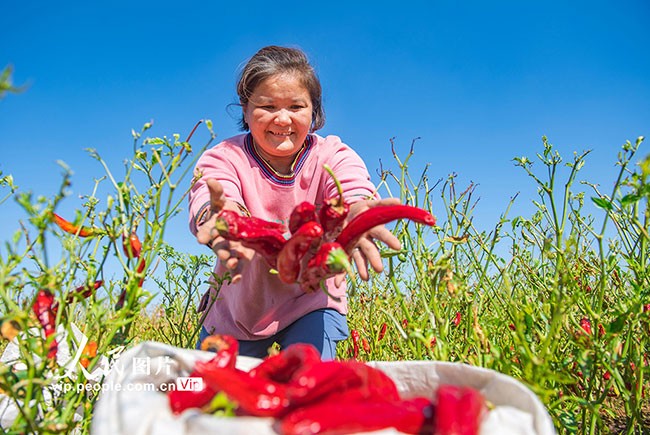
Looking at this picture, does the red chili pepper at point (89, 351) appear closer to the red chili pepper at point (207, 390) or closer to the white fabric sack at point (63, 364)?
the white fabric sack at point (63, 364)

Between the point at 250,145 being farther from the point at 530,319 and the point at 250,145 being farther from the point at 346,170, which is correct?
the point at 530,319

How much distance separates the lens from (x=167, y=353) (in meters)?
1.40

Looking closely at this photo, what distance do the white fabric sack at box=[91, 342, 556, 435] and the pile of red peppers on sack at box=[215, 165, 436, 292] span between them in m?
0.30

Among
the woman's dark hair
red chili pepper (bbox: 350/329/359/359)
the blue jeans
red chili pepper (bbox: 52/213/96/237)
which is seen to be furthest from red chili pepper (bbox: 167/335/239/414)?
red chili pepper (bbox: 350/329/359/359)

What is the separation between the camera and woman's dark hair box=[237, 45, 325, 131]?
8.50 feet

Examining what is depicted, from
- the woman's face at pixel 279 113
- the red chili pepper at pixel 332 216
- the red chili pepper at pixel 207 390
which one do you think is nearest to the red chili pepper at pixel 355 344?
the woman's face at pixel 279 113

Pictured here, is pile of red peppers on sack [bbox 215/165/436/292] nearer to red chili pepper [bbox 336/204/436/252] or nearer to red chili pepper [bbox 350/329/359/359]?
red chili pepper [bbox 336/204/436/252]

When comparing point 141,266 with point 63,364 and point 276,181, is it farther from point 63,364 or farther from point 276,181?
point 276,181

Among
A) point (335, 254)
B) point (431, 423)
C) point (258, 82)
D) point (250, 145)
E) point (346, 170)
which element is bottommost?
point (431, 423)

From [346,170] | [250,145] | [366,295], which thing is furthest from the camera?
[366,295]

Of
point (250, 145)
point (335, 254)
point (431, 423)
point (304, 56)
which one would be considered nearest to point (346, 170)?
point (250, 145)

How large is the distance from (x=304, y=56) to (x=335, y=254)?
170 centimetres

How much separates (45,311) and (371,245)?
933 mm

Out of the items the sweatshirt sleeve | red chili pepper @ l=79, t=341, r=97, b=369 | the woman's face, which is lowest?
red chili pepper @ l=79, t=341, r=97, b=369
